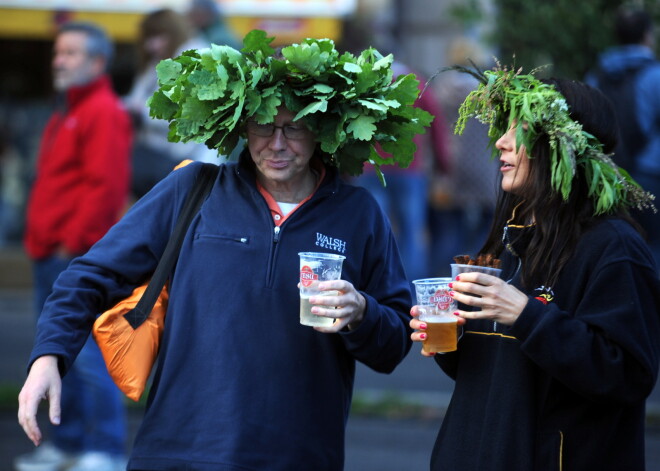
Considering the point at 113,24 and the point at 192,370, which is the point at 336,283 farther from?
the point at 113,24

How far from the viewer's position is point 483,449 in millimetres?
3215

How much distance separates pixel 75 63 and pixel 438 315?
3.41 m

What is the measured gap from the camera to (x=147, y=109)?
6871 millimetres

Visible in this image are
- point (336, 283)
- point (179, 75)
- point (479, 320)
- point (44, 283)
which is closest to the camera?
point (336, 283)

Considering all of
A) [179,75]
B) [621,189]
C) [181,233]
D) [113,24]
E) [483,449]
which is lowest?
[483,449]

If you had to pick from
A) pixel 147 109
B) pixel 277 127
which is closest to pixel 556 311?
pixel 277 127

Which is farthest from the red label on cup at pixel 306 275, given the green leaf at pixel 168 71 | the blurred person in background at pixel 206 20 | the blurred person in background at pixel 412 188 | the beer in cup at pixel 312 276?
the blurred person in background at pixel 412 188

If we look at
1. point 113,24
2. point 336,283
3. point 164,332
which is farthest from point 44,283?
point 113,24

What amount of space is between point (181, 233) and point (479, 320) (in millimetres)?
1017

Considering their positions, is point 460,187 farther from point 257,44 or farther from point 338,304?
point 338,304

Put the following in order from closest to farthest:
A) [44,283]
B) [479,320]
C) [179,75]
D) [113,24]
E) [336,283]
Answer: [336,283] → [479,320] → [179,75] → [44,283] → [113,24]

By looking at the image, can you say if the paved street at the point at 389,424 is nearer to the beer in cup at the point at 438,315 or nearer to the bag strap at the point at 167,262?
the bag strap at the point at 167,262

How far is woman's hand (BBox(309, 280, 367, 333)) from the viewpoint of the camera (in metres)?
3.14

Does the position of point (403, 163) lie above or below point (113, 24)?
below
